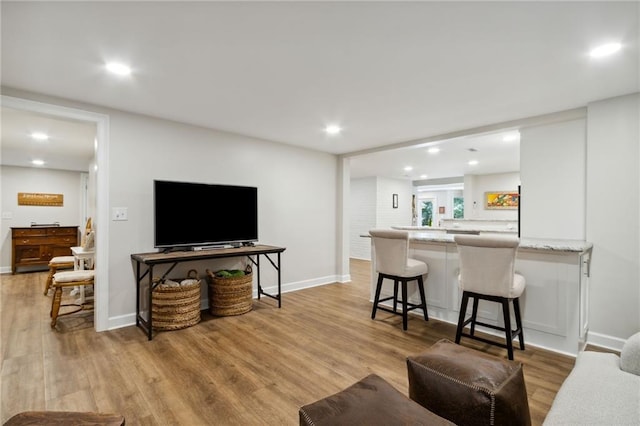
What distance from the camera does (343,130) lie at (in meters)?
4.09

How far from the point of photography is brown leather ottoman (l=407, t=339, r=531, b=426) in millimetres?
1416

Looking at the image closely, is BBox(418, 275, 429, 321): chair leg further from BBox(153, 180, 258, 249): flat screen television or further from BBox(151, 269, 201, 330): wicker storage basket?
BBox(151, 269, 201, 330): wicker storage basket

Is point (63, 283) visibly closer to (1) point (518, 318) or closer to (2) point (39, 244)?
(2) point (39, 244)

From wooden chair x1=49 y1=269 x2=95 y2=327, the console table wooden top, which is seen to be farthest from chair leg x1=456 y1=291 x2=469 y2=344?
wooden chair x1=49 y1=269 x2=95 y2=327

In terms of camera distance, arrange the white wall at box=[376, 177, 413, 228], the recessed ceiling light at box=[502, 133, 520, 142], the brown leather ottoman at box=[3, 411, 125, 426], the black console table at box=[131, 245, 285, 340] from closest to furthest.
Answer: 1. the brown leather ottoman at box=[3, 411, 125, 426]
2. the black console table at box=[131, 245, 285, 340]
3. the recessed ceiling light at box=[502, 133, 520, 142]
4. the white wall at box=[376, 177, 413, 228]

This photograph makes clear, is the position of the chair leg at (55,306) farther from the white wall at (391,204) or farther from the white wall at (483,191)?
the white wall at (483,191)

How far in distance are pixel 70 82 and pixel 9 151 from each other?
13.4 ft

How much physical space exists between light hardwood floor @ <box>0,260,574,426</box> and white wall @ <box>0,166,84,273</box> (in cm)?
373

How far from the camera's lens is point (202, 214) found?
12.3ft

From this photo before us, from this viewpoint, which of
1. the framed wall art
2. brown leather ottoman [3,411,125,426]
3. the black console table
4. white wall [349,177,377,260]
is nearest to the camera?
brown leather ottoman [3,411,125,426]

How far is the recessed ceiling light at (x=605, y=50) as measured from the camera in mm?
2023

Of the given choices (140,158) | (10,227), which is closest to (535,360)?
(140,158)

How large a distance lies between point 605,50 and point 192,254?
3.82 meters

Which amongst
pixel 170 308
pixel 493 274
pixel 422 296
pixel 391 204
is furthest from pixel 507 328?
pixel 391 204
